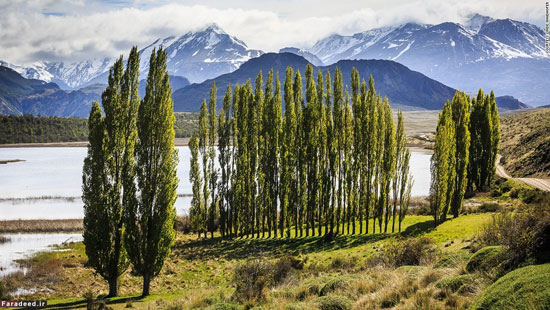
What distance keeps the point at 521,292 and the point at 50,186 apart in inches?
3732

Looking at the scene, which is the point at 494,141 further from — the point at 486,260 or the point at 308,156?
the point at 486,260

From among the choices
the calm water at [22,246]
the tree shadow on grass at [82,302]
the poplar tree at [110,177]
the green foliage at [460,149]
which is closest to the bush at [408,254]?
the tree shadow on grass at [82,302]

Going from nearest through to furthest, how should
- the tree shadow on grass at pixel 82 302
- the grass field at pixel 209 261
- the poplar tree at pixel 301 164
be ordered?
1. the tree shadow on grass at pixel 82 302
2. the grass field at pixel 209 261
3. the poplar tree at pixel 301 164

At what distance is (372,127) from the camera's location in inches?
1732

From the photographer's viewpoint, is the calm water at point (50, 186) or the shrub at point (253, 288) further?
the calm water at point (50, 186)

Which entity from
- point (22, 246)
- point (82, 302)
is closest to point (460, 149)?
point (82, 302)

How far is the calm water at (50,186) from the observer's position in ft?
210

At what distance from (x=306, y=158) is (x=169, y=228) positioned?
20846 millimetres

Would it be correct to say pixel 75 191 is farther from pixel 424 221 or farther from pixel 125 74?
pixel 424 221

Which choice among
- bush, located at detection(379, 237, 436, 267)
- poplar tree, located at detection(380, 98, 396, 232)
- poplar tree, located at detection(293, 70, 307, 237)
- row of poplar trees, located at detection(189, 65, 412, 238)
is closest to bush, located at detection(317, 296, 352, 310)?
bush, located at detection(379, 237, 436, 267)

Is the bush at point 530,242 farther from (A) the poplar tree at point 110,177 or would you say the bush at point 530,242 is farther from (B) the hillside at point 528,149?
(B) the hillside at point 528,149

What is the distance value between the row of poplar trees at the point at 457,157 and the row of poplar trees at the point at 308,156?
11.4 ft

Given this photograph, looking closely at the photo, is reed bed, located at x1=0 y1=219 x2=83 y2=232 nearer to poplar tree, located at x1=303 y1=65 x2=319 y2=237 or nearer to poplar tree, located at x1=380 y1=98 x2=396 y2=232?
poplar tree, located at x1=303 y1=65 x2=319 y2=237

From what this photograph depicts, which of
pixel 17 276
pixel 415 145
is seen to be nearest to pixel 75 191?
pixel 17 276
